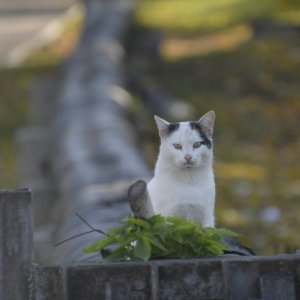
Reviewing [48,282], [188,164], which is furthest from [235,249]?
[48,282]

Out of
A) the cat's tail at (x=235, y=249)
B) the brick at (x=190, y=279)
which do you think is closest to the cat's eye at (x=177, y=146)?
the cat's tail at (x=235, y=249)

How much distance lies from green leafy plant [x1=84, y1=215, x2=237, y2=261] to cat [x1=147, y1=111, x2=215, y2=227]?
75cm

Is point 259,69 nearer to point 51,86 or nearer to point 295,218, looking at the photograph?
point 51,86

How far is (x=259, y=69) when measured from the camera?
21188 millimetres

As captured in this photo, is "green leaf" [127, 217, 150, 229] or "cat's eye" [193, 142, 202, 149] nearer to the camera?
"green leaf" [127, 217, 150, 229]

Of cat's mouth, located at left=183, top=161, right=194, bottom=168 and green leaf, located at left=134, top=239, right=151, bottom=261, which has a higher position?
cat's mouth, located at left=183, top=161, right=194, bottom=168

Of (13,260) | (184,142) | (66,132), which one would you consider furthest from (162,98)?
(13,260)

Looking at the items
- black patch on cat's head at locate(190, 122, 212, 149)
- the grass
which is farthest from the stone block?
the grass

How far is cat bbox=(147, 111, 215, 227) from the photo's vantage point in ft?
24.4

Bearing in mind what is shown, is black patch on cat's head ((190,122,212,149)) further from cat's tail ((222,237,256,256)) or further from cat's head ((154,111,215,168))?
cat's tail ((222,237,256,256))

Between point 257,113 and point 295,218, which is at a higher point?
point 257,113

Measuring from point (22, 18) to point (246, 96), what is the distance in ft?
46.8

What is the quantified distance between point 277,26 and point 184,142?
16.2 m

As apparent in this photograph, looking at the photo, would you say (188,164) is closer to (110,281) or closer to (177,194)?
(177,194)
